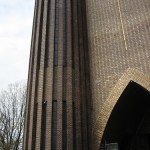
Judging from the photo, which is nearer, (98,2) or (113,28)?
(113,28)

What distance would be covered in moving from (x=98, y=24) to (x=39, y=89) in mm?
4602

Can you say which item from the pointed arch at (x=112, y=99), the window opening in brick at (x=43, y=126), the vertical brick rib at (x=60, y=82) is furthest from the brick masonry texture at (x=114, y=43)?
the window opening in brick at (x=43, y=126)

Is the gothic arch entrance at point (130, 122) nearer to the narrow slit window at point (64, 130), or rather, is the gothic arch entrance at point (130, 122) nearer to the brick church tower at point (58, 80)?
the brick church tower at point (58, 80)

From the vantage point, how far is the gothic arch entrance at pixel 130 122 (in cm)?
1291

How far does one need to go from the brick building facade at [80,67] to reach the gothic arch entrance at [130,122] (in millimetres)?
418

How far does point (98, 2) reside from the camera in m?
15.7

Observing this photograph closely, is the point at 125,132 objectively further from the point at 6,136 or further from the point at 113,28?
the point at 6,136

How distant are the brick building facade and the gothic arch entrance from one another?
42cm

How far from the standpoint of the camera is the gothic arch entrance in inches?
508

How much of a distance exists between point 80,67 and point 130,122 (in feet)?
11.5

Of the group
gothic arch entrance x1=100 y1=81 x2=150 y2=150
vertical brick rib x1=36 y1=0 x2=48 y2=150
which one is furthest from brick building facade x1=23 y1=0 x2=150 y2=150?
gothic arch entrance x1=100 y1=81 x2=150 y2=150

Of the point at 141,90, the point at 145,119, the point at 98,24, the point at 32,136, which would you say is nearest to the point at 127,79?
the point at 141,90

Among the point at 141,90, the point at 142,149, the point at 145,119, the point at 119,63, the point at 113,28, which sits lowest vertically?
the point at 142,149

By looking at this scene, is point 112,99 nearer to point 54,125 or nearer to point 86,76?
point 86,76
